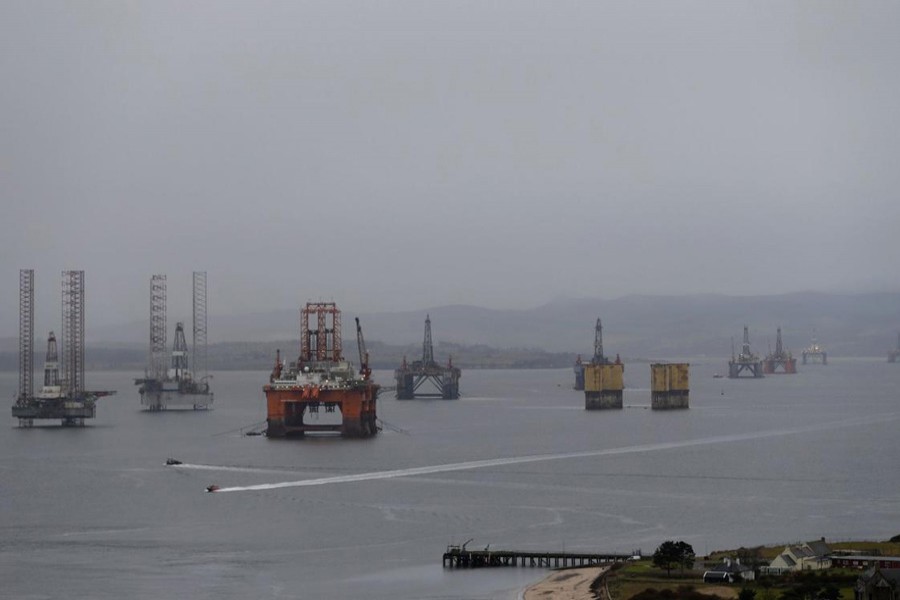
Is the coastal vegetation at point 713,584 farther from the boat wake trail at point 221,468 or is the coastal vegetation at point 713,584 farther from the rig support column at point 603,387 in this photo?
the rig support column at point 603,387

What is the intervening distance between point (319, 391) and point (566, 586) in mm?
37707

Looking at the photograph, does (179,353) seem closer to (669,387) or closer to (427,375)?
(427,375)

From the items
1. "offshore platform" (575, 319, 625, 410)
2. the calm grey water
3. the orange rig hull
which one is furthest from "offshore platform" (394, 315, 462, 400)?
the orange rig hull

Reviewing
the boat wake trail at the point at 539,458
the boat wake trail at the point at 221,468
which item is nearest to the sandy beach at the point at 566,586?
the boat wake trail at the point at 539,458

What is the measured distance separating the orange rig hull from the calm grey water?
1421mm

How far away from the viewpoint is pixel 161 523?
4484 centimetres

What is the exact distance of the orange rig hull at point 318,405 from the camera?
233ft

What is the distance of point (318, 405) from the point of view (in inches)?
2867

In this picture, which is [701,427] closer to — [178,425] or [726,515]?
[178,425]

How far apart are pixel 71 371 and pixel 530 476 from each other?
46138 millimetres

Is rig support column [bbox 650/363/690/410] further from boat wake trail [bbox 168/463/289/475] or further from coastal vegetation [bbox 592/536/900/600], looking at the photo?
coastal vegetation [bbox 592/536/900/600]

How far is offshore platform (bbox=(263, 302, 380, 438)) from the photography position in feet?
233

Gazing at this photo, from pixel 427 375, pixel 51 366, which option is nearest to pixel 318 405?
pixel 51 366

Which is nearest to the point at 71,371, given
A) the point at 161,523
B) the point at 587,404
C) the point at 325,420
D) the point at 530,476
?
the point at 325,420
